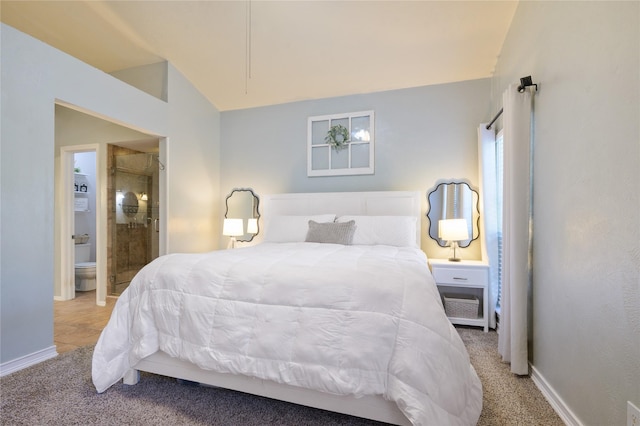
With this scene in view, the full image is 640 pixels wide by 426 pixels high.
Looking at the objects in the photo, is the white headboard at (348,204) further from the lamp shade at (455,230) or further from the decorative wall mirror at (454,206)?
the lamp shade at (455,230)

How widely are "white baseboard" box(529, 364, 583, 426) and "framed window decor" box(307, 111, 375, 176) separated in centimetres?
256

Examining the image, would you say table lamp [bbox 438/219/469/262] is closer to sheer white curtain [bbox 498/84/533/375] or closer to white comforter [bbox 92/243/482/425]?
sheer white curtain [bbox 498/84/533/375]

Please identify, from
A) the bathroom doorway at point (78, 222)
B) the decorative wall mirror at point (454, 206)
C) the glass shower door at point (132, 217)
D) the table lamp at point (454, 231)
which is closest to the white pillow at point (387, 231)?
the table lamp at point (454, 231)

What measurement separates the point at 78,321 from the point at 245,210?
224cm

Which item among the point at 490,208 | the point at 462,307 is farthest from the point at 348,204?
the point at 462,307

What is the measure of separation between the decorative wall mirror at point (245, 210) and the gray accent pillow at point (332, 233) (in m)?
1.34

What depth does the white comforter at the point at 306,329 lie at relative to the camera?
4.21 ft

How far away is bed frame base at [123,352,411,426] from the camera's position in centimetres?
134

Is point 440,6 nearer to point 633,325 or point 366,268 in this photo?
point 366,268

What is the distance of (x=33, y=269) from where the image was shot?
2240 mm

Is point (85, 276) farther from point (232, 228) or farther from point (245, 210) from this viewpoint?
point (245, 210)

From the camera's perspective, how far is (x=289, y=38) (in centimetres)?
317

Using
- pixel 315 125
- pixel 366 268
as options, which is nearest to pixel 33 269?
pixel 366 268

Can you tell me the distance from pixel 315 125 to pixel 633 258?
137 inches
